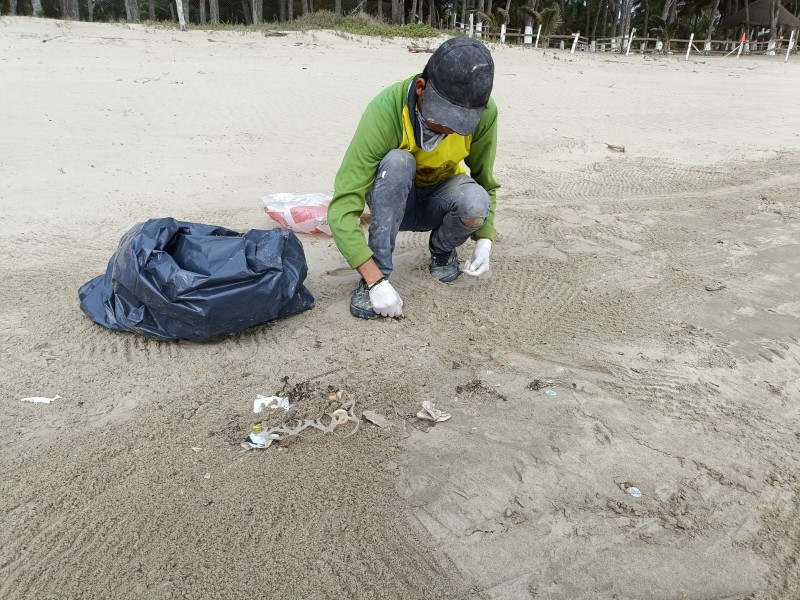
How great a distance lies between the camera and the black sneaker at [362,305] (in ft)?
8.63

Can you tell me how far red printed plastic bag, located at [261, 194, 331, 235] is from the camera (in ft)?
12.1

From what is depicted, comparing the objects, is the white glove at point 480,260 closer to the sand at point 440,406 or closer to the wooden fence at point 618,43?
the sand at point 440,406

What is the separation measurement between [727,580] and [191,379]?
183cm

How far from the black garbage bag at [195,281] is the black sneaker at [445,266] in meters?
0.79

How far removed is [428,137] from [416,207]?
1.63 feet

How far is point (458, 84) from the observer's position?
212 cm

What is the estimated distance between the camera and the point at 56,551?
1541 millimetres

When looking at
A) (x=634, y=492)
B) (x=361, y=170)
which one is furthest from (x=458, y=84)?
(x=634, y=492)

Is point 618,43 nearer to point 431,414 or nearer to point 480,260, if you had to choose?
point 480,260

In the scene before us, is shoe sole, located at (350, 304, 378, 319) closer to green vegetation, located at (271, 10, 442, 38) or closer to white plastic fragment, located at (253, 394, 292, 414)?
white plastic fragment, located at (253, 394, 292, 414)

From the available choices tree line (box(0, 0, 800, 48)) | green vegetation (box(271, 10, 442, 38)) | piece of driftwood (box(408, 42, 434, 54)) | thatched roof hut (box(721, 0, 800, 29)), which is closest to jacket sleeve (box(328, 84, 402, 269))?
piece of driftwood (box(408, 42, 434, 54))

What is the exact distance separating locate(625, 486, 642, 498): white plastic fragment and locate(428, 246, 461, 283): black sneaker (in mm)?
1524

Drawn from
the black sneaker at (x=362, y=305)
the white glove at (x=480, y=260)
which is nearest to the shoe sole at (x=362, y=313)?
the black sneaker at (x=362, y=305)

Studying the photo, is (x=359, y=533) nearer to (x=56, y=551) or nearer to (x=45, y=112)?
(x=56, y=551)
